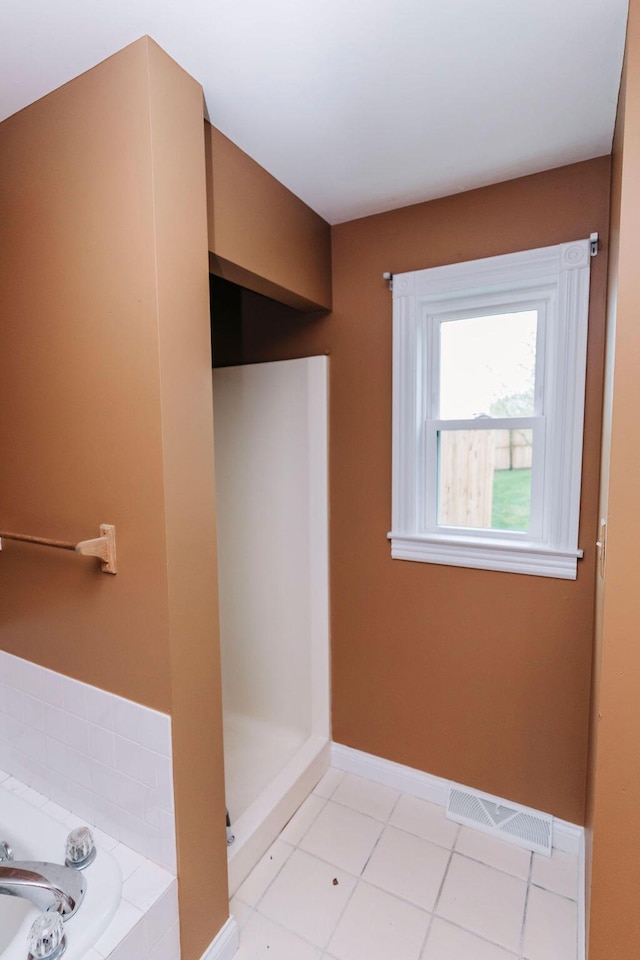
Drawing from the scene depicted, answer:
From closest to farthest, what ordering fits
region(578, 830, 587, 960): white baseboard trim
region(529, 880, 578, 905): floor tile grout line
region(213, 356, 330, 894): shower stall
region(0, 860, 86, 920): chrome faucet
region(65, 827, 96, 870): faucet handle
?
region(0, 860, 86, 920): chrome faucet → region(65, 827, 96, 870): faucet handle → region(578, 830, 587, 960): white baseboard trim → region(529, 880, 578, 905): floor tile grout line → region(213, 356, 330, 894): shower stall

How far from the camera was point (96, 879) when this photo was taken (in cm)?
119

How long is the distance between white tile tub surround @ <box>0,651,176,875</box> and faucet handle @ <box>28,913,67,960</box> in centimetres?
27

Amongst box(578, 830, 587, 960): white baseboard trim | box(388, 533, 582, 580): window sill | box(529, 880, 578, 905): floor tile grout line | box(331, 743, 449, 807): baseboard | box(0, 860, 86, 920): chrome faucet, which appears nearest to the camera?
box(0, 860, 86, 920): chrome faucet

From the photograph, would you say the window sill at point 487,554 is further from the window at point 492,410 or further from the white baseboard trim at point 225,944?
the white baseboard trim at point 225,944

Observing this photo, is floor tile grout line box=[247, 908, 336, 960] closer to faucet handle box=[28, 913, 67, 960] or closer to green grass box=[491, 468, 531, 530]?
faucet handle box=[28, 913, 67, 960]

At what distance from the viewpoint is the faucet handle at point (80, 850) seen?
4.02 feet

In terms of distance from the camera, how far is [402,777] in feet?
6.64

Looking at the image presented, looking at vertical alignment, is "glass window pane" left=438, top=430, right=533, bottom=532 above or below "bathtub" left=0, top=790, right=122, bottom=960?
above

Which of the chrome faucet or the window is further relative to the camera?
the window

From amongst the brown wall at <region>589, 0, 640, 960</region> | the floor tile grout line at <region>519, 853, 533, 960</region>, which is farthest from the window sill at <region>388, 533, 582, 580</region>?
the floor tile grout line at <region>519, 853, 533, 960</region>

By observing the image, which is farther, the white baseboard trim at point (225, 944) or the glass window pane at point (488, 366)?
the glass window pane at point (488, 366)

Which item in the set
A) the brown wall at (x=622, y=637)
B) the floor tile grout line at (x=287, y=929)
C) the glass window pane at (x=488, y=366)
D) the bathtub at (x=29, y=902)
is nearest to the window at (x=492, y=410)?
the glass window pane at (x=488, y=366)

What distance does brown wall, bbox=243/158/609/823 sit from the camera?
5.33ft

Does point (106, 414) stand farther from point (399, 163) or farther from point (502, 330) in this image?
point (502, 330)
